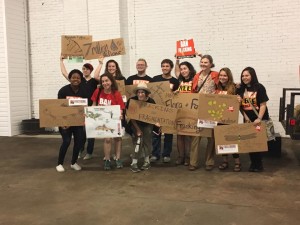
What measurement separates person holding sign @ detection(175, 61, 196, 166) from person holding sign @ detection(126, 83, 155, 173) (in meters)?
0.46

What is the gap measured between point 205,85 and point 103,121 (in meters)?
1.52

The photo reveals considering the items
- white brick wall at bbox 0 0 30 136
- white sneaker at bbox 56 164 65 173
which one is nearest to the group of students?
white sneaker at bbox 56 164 65 173

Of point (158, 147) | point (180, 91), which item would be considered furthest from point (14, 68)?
point (180, 91)

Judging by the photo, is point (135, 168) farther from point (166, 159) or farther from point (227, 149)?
point (227, 149)

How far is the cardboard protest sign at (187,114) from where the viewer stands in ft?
15.2

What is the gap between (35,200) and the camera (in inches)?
149

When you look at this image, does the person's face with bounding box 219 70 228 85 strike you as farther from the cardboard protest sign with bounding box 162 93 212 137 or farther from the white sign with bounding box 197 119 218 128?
the white sign with bounding box 197 119 218 128

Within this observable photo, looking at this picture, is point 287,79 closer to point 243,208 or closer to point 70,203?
point 243,208

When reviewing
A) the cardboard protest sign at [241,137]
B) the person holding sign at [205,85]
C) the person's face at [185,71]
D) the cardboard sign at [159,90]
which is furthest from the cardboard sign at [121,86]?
the cardboard protest sign at [241,137]

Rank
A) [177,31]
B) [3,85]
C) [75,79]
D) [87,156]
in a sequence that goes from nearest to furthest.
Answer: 1. [75,79]
2. [87,156]
3. [177,31]
4. [3,85]

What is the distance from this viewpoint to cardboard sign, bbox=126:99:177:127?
4652mm

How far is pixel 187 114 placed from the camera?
4711 millimetres

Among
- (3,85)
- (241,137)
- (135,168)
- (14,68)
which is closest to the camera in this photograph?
(241,137)

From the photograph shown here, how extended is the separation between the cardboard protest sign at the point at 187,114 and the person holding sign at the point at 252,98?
588 mm
